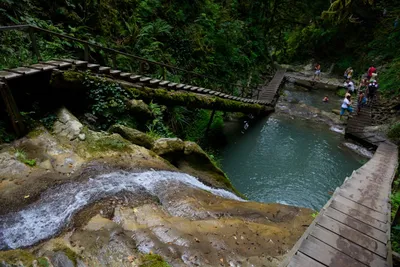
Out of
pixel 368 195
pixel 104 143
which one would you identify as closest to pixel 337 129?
pixel 368 195

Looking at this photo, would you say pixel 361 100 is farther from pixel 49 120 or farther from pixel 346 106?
pixel 49 120

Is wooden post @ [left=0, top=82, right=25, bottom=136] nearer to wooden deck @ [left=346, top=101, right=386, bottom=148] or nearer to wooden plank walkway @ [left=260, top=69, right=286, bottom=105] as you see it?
wooden plank walkway @ [left=260, top=69, right=286, bottom=105]

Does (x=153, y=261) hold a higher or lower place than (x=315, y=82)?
lower

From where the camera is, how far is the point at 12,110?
454cm

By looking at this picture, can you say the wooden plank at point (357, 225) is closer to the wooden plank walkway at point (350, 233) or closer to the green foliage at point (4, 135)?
the wooden plank walkway at point (350, 233)

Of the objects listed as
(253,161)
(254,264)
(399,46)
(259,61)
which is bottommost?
(253,161)

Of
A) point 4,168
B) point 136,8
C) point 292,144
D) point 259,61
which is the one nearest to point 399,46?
point 259,61

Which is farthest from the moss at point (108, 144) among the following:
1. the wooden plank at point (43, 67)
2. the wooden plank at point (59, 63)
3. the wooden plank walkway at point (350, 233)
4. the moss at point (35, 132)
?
the wooden plank walkway at point (350, 233)

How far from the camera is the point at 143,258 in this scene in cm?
281

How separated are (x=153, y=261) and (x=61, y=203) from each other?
1.86 meters

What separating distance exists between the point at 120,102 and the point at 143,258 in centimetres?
486

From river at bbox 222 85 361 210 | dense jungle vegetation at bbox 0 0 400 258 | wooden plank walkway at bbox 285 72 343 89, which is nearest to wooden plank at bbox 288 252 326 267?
dense jungle vegetation at bbox 0 0 400 258

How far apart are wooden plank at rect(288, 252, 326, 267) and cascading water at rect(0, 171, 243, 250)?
99.5 inches

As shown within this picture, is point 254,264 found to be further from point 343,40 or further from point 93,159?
point 343,40
